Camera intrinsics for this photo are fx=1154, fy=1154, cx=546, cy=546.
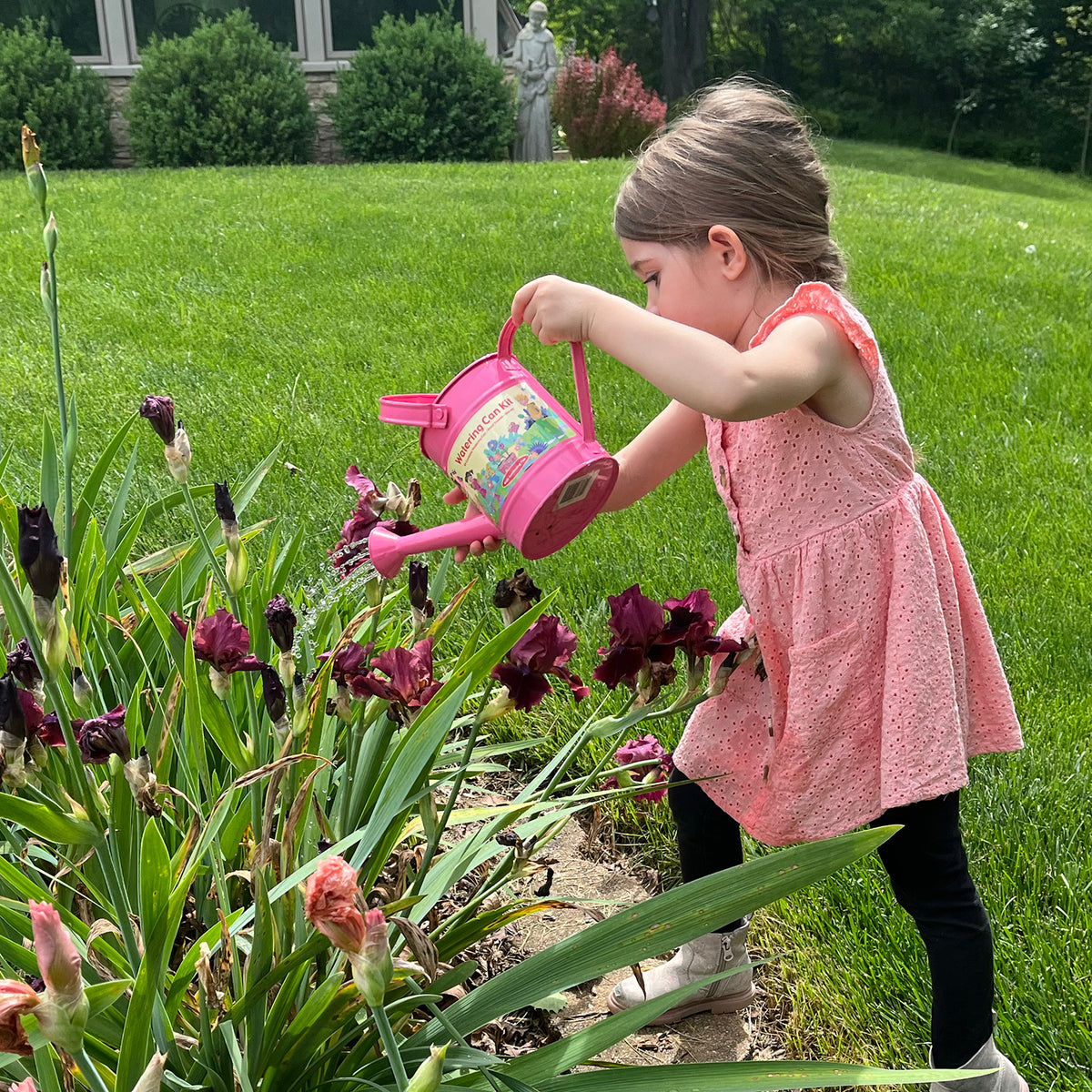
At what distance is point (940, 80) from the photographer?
77.3 ft

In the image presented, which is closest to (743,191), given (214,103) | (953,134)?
(214,103)

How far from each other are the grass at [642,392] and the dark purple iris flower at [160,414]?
109 centimetres

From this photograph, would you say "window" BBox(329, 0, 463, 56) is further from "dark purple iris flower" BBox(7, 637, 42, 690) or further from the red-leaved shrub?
"dark purple iris flower" BBox(7, 637, 42, 690)

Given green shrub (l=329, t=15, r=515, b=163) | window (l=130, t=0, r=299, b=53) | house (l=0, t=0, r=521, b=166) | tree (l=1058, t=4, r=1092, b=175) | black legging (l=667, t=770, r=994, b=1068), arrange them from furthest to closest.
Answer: tree (l=1058, t=4, r=1092, b=175) → window (l=130, t=0, r=299, b=53) → house (l=0, t=0, r=521, b=166) → green shrub (l=329, t=15, r=515, b=163) → black legging (l=667, t=770, r=994, b=1068)

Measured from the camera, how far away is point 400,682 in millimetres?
1149

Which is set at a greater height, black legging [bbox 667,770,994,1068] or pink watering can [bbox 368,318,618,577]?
pink watering can [bbox 368,318,618,577]

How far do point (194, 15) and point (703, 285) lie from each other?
15158 millimetres

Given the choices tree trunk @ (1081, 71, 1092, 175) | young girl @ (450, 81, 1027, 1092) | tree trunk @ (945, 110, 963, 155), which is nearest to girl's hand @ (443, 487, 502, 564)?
young girl @ (450, 81, 1027, 1092)

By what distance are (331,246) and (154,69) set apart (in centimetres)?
772

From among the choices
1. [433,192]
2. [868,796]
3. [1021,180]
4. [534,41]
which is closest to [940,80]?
[1021,180]

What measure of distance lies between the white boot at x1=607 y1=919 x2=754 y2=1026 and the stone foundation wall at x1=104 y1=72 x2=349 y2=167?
42.7ft

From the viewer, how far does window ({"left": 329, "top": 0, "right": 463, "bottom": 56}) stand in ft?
47.1

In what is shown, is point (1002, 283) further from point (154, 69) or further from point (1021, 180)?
point (1021, 180)

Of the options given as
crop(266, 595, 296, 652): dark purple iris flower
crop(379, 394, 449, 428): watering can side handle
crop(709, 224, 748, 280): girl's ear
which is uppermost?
crop(709, 224, 748, 280): girl's ear
